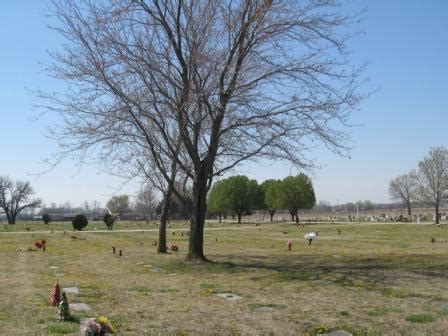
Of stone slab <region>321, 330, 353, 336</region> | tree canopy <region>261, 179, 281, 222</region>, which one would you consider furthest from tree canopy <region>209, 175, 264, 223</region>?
stone slab <region>321, 330, 353, 336</region>

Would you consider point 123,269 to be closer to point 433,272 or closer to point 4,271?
point 4,271

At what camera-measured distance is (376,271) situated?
1398 cm

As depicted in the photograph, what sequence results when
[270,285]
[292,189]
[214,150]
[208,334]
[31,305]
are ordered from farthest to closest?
[292,189], [214,150], [270,285], [31,305], [208,334]

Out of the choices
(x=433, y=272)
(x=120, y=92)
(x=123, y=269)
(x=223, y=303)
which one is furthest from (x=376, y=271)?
(x=120, y=92)

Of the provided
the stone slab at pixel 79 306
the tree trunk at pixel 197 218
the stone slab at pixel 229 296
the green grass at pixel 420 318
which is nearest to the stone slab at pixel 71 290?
the stone slab at pixel 79 306

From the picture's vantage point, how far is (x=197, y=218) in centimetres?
1764

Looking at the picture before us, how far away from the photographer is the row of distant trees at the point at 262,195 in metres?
86.2

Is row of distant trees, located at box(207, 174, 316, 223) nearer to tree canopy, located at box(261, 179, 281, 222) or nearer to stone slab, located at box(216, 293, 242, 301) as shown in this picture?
tree canopy, located at box(261, 179, 281, 222)

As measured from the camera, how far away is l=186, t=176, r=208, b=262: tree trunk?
17.5 metres

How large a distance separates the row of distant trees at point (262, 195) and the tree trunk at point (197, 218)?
215 ft

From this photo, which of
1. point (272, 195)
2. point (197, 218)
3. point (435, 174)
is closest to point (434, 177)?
point (435, 174)

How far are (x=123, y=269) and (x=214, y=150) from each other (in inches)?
179

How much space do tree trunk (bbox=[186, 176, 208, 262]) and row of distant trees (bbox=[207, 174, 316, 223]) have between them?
215 ft

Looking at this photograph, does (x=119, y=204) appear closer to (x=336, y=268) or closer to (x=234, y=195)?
(x=234, y=195)
